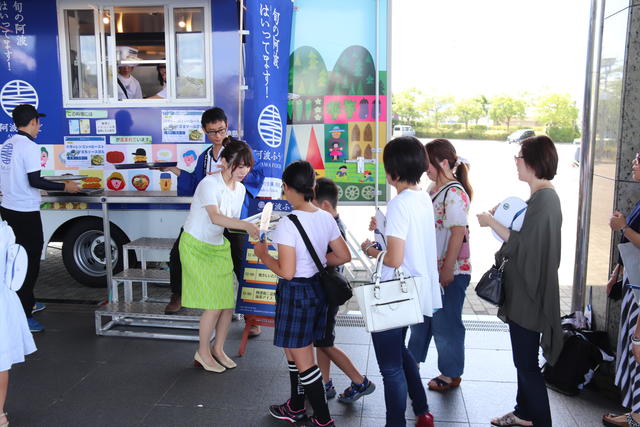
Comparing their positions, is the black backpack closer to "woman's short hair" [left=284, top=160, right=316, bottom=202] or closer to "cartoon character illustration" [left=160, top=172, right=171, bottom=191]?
"woman's short hair" [left=284, top=160, right=316, bottom=202]

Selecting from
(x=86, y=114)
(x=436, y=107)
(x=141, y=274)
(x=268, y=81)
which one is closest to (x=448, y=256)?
(x=268, y=81)

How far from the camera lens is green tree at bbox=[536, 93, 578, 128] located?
1261 inches

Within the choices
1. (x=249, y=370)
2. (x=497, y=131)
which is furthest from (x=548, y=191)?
(x=497, y=131)

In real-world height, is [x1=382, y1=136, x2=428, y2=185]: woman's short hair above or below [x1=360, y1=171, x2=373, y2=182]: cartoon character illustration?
above

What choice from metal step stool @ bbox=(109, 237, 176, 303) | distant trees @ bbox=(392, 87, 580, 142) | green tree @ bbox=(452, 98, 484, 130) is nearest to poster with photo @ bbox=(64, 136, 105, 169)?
metal step stool @ bbox=(109, 237, 176, 303)

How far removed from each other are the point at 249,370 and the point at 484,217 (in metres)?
2.01

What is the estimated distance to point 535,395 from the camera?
2.73 meters

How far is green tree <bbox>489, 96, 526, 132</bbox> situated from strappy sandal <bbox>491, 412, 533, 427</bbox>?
31.6 meters

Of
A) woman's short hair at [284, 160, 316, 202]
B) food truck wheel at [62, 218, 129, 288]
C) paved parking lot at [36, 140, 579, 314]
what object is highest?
woman's short hair at [284, 160, 316, 202]

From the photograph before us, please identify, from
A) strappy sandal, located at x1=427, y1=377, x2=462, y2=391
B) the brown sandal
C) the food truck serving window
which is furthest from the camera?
the food truck serving window

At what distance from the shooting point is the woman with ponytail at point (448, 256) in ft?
10.3

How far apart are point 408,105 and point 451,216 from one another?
29.5 meters

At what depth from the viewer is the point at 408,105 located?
31.7 metres

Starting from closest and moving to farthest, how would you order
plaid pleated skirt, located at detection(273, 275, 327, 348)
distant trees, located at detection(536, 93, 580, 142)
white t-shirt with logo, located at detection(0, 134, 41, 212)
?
plaid pleated skirt, located at detection(273, 275, 327, 348), white t-shirt with logo, located at detection(0, 134, 41, 212), distant trees, located at detection(536, 93, 580, 142)
